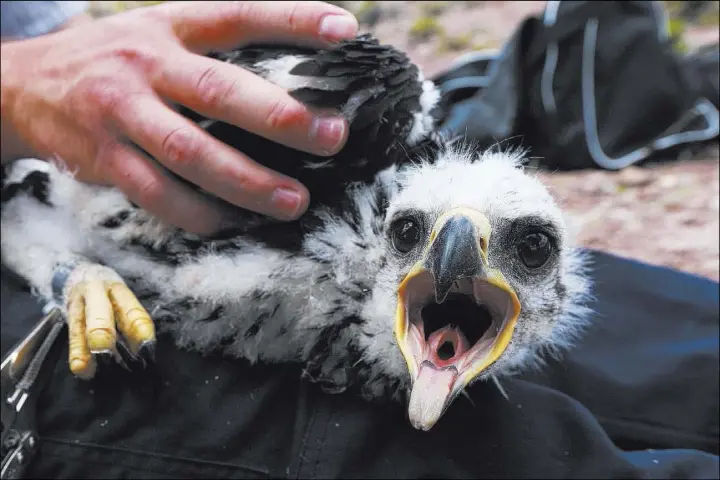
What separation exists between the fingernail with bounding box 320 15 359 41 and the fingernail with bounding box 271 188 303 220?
41cm

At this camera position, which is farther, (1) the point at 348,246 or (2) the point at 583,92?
(2) the point at 583,92

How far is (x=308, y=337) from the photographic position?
4.68 feet

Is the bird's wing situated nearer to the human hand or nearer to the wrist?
the human hand

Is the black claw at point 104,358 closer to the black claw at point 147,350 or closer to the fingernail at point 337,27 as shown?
the black claw at point 147,350

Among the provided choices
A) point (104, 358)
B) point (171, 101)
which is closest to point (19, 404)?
point (104, 358)

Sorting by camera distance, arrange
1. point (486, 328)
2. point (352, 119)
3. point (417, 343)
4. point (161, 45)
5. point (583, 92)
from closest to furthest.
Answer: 1. point (417, 343)
2. point (486, 328)
3. point (352, 119)
4. point (161, 45)
5. point (583, 92)

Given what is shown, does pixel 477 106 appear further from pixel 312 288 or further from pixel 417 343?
pixel 417 343

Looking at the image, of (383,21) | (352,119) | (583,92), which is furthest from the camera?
(383,21)

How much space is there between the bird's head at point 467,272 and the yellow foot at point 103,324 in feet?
1.74

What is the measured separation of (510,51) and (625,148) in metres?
0.69

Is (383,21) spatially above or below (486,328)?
below

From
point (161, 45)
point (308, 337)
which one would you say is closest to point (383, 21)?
point (161, 45)

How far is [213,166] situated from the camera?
4.67 ft

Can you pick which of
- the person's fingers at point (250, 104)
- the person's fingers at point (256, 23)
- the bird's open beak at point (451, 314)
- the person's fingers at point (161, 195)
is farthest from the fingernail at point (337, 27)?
the bird's open beak at point (451, 314)
